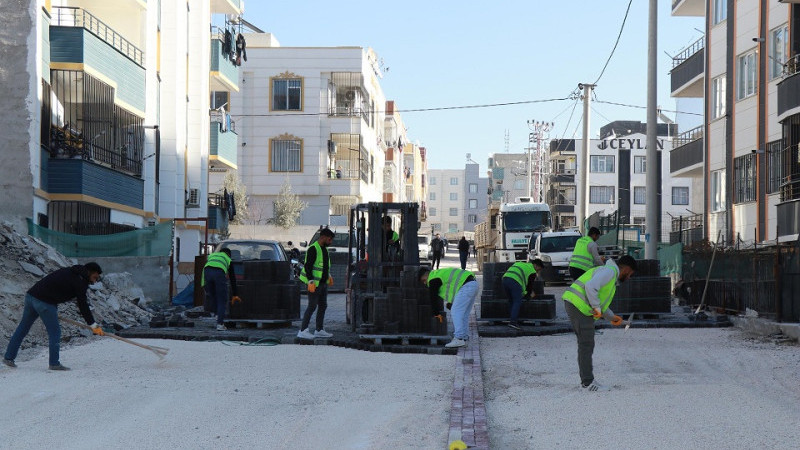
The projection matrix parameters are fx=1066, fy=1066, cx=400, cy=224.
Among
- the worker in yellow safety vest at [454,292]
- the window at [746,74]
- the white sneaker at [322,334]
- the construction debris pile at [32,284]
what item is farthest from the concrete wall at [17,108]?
the window at [746,74]

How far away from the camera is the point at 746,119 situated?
3266 cm

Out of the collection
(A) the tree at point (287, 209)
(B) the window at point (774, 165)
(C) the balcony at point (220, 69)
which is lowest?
(A) the tree at point (287, 209)

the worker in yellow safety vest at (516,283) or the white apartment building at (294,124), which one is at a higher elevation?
the white apartment building at (294,124)

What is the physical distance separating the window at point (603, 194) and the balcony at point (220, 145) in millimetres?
53196

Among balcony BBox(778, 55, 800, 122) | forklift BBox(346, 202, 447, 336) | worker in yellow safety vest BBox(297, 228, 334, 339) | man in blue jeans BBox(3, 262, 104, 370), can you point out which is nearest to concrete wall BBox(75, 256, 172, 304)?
forklift BBox(346, 202, 447, 336)

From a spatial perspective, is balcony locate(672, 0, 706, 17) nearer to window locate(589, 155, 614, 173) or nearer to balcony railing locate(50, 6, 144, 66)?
balcony railing locate(50, 6, 144, 66)

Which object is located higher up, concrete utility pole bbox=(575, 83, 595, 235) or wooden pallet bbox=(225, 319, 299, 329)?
concrete utility pole bbox=(575, 83, 595, 235)

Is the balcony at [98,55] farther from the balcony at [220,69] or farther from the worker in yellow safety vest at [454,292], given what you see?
the worker in yellow safety vest at [454,292]

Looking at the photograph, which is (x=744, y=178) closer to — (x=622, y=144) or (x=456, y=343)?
(x=456, y=343)

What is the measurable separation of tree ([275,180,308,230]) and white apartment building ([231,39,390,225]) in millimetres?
1758

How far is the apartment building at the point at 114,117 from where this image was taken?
2344cm

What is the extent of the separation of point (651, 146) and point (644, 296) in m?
7.16

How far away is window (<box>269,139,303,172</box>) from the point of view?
59062 millimetres

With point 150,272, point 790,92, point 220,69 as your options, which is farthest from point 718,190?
point 150,272
